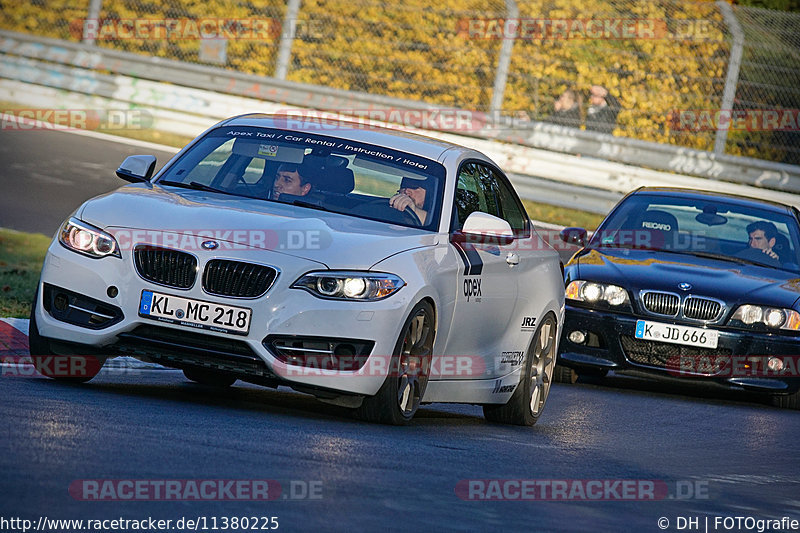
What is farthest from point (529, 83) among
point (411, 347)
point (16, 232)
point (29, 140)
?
point (411, 347)

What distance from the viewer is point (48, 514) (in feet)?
17.7

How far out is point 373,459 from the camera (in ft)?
24.2

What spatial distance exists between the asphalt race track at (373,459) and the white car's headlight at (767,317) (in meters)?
0.86

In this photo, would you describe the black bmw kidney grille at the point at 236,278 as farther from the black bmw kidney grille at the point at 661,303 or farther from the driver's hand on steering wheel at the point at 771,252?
the driver's hand on steering wheel at the point at 771,252

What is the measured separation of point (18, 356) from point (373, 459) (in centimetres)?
342

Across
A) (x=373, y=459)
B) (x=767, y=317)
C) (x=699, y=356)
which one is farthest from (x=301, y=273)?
(x=767, y=317)

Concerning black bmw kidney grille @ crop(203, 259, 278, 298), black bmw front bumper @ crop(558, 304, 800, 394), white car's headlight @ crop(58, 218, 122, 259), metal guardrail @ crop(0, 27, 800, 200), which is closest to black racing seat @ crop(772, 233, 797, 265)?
black bmw front bumper @ crop(558, 304, 800, 394)

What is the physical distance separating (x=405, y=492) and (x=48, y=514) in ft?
5.78

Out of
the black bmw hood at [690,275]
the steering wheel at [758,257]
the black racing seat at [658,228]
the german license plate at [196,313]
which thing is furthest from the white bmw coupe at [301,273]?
the steering wheel at [758,257]

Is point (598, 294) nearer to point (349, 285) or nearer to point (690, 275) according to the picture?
point (690, 275)

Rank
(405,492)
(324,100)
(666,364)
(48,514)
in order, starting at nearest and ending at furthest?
(48,514), (405,492), (666,364), (324,100)

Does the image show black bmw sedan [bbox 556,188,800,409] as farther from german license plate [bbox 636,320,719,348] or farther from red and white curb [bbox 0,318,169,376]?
red and white curb [bbox 0,318,169,376]

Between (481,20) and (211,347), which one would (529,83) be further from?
(211,347)

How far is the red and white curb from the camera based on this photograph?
9398mm
